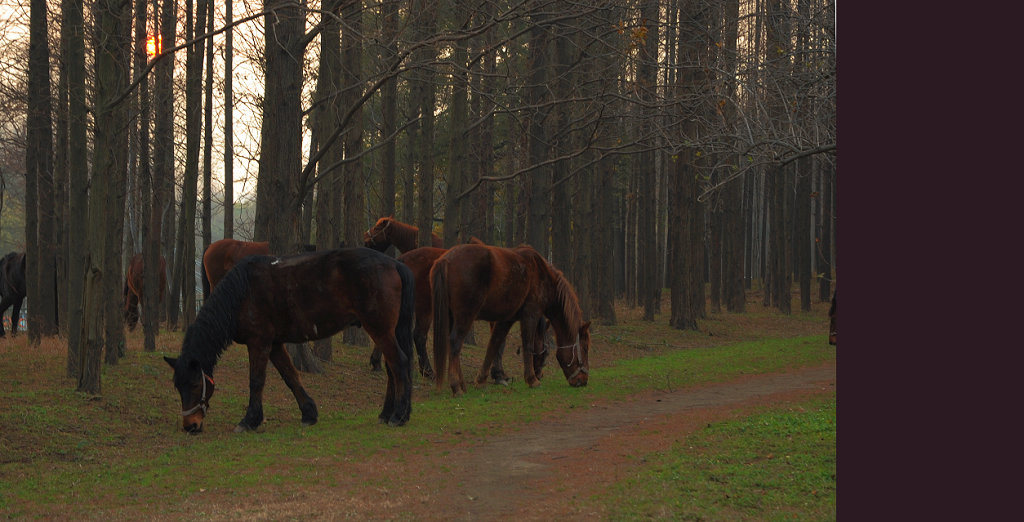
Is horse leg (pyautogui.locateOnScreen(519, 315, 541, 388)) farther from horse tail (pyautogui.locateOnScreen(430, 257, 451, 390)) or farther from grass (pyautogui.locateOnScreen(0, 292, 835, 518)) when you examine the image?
horse tail (pyautogui.locateOnScreen(430, 257, 451, 390))

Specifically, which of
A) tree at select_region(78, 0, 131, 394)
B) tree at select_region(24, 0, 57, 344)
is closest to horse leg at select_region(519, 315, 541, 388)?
tree at select_region(78, 0, 131, 394)

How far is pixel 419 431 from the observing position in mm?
10203

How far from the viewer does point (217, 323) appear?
10312mm

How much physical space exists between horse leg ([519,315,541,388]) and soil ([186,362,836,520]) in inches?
83.8

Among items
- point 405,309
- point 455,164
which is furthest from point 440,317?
point 455,164

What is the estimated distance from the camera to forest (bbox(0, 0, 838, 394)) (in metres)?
11.6

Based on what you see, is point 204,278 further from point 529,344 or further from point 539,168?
point 529,344

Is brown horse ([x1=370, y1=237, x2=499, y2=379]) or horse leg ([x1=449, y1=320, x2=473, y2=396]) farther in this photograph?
brown horse ([x1=370, y1=237, x2=499, y2=379])

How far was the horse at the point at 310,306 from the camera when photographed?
1049 centimetres

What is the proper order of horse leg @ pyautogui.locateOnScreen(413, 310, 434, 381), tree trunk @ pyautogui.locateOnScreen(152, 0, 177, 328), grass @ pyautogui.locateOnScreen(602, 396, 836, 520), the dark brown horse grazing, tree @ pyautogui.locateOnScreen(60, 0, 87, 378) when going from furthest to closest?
the dark brown horse grazing, tree trunk @ pyautogui.locateOnScreen(152, 0, 177, 328), horse leg @ pyautogui.locateOnScreen(413, 310, 434, 381), tree @ pyautogui.locateOnScreen(60, 0, 87, 378), grass @ pyautogui.locateOnScreen(602, 396, 836, 520)

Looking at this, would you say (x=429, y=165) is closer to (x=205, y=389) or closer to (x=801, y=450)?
(x=205, y=389)

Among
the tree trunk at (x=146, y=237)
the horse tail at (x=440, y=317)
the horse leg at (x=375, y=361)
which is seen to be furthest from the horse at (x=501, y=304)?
A: the tree trunk at (x=146, y=237)

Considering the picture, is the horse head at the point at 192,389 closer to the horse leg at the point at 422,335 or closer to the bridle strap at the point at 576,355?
the horse leg at the point at 422,335

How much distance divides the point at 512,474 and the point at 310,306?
3768 millimetres
